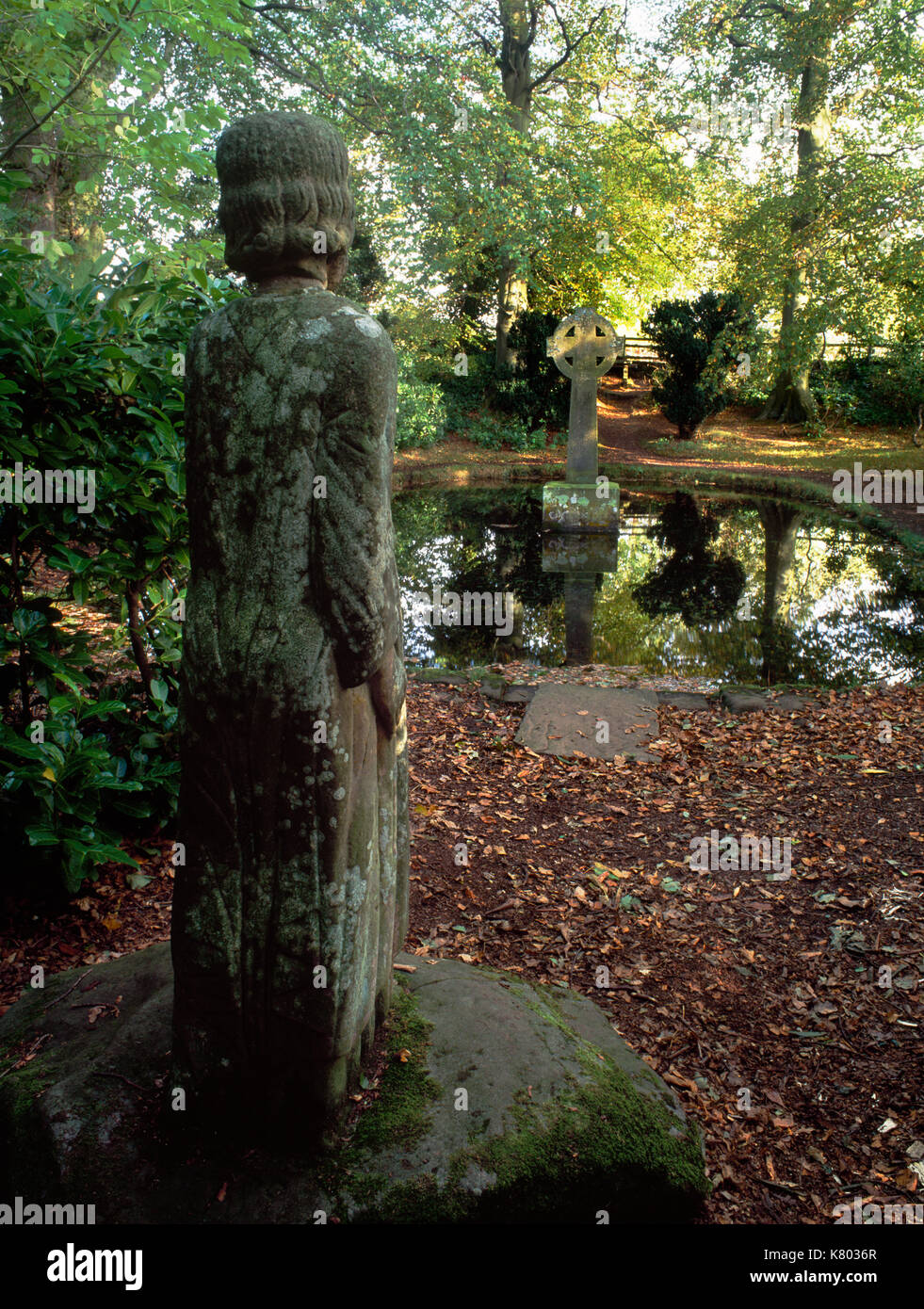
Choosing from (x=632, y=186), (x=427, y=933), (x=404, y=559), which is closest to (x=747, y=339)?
(x=632, y=186)

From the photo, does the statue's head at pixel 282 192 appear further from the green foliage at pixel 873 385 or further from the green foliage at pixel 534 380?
the green foliage at pixel 873 385

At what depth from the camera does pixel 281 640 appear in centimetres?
213

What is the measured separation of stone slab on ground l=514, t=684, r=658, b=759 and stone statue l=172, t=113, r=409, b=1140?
4350 mm

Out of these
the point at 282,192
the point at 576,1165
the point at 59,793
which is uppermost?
the point at 282,192

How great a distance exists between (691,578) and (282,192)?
10.6m

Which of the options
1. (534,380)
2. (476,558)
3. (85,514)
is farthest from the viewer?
(534,380)

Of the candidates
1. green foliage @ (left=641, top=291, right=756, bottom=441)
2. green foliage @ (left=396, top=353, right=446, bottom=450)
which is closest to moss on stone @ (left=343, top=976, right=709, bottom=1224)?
green foliage @ (left=396, top=353, right=446, bottom=450)

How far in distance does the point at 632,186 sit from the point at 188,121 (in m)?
21.6

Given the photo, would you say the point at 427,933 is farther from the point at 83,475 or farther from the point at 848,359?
the point at 848,359

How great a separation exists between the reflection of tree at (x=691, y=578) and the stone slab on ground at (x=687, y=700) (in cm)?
265

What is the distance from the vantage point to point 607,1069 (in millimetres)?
2846

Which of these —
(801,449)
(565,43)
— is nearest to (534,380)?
(801,449)

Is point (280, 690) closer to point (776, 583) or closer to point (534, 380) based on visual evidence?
point (776, 583)

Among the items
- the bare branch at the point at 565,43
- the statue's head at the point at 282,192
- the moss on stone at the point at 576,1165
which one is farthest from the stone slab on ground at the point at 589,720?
the bare branch at the point at 565,43
